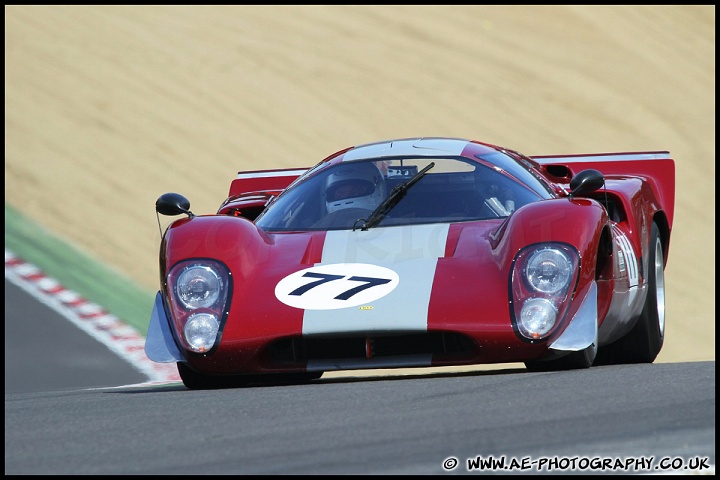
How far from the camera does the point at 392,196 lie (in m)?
5.86

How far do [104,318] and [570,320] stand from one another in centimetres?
549

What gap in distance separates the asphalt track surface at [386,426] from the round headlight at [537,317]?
173 mm

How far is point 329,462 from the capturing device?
315cm

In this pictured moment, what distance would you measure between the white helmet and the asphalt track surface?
1355 millimetres

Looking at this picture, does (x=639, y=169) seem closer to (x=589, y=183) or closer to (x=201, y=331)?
(x=589, y=183)

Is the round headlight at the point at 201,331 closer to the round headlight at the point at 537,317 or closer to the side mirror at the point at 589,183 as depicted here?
the round headlight at the point at 537,317

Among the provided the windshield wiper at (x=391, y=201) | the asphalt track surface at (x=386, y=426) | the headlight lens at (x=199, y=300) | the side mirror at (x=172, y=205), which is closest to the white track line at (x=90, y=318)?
the side mirror at (x=172, y=205)

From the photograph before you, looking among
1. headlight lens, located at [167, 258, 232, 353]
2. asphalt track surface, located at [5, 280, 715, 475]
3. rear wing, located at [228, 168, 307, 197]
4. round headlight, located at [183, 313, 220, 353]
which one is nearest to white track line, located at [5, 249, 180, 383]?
rear wing, located at [228, 168, 307, 197]

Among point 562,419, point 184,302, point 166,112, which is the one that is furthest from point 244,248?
point 166,112

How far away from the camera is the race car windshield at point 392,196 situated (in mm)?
5770

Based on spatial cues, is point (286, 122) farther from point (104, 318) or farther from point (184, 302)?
point (184, 302)

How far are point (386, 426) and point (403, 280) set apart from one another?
1.41 meters

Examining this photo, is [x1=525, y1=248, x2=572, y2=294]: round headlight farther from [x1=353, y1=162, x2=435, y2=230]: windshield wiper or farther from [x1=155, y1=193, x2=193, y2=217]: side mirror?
[x1=155, y1=193, x2=193, y2=217]: side mirror

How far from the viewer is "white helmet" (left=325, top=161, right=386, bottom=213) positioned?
6.15m
